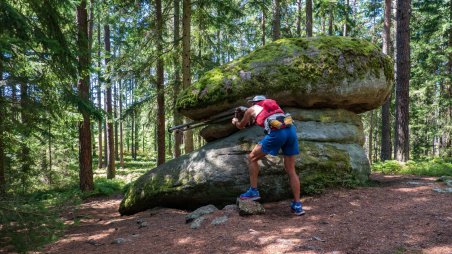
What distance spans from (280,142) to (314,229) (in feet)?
5.35

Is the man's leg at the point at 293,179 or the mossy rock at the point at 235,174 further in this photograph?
the mossy rock at the point at 235,174

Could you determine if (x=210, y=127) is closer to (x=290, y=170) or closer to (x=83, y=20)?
(x=290, y=170)

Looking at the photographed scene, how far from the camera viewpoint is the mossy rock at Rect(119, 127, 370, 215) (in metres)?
6.80

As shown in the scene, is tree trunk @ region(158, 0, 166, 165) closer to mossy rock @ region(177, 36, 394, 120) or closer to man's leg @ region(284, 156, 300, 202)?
mossy rock @ region(177, 36, 394, 120)

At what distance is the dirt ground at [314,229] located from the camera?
4.12 metres

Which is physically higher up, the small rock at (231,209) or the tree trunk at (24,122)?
the tree trunk at (24,122)

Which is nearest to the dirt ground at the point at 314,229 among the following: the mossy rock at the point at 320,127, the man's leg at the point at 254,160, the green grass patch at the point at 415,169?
the man's leg at the point at 254,160

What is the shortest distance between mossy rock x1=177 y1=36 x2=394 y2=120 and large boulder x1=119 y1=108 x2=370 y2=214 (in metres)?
0.59

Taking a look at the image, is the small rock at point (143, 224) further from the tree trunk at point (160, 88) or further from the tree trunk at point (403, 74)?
the tree trunk at point (403, 74)

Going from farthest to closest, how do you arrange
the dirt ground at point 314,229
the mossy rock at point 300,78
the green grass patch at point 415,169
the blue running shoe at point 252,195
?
the green grass patch at point 415,169 → the mossy rock at point 300,78 → the blue running shoe at point 252,195 → the dirt ground at point 314,229

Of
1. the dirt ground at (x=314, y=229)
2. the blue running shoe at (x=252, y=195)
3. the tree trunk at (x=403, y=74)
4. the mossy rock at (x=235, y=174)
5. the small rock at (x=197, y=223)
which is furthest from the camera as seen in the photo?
the tree trunk at (x=403, y=74)

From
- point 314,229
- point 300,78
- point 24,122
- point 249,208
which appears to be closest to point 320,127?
point 300,78

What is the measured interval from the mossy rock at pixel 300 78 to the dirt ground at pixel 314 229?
243 cm

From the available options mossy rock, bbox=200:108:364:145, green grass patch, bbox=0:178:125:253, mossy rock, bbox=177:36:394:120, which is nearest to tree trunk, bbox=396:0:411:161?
mossy rock, bbox=177:36:394:120
